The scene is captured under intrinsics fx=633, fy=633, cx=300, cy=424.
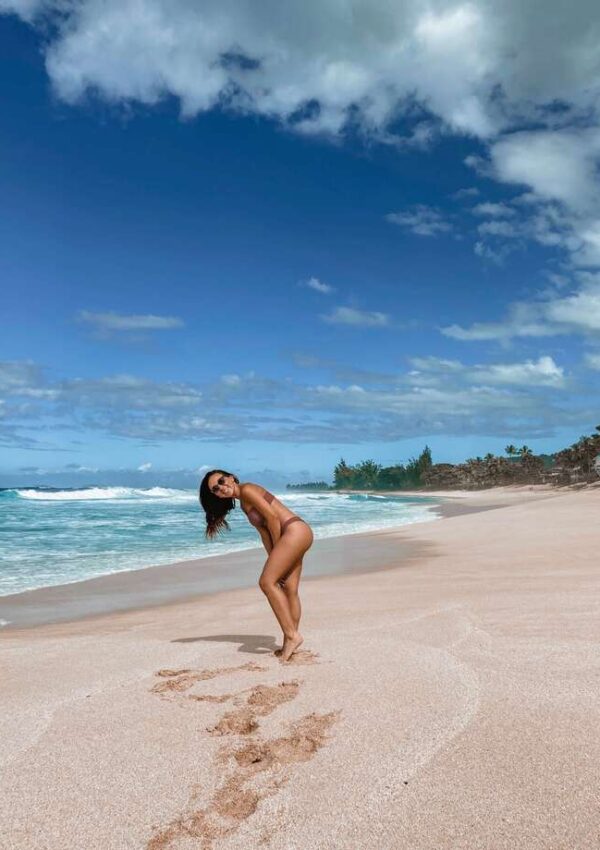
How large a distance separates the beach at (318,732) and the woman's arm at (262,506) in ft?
3.57

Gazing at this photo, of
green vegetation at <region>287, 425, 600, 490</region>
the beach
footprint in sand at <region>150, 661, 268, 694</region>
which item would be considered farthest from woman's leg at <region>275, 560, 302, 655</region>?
green vegetation at <region>287, 425, 600, 490</region>

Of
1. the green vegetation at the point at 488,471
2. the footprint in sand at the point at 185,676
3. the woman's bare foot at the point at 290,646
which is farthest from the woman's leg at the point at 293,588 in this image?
the green vegetation at the point at 488,471

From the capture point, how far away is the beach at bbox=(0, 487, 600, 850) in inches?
106

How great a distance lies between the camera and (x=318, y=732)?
11.8ft

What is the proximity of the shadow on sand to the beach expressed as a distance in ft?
0.12

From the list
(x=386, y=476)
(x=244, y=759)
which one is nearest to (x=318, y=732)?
(x=244, y=759)

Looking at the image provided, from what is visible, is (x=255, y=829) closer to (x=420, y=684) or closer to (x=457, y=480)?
(x=420, y=684)

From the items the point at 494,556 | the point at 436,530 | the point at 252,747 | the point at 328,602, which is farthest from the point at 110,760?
the point at 436,530

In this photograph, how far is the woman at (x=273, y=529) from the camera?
5512mm

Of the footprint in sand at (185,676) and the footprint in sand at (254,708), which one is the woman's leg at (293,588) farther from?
the footprint in sand at (254,708)

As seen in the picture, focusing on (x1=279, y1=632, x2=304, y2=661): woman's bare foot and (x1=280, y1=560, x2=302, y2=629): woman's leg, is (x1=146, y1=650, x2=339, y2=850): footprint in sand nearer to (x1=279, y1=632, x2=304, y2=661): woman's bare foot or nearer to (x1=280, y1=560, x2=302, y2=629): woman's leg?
(x1=279, y1=632, x2=304, y2=661): woman's bare foot

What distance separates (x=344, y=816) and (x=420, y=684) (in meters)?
1.70

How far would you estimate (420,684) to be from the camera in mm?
4316

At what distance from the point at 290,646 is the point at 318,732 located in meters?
1.70
